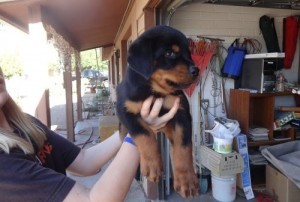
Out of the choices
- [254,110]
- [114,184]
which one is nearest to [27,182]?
[114,184]

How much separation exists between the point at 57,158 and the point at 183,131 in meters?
0.64

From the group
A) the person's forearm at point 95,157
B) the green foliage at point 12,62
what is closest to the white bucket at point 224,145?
the person's forearm at point 95,157

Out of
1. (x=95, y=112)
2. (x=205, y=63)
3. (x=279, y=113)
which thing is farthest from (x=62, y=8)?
(x=95, y=112)

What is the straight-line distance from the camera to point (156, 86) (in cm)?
132

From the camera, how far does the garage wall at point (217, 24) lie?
414cm

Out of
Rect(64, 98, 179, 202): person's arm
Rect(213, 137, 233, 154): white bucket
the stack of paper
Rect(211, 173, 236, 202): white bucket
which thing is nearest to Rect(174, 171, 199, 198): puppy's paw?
Rect(64, 98, 179, 202): person's arm

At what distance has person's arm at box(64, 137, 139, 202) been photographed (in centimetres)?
112

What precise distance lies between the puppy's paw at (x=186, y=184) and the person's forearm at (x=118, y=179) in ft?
0.61

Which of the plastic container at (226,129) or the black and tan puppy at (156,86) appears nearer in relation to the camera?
the black and tan puppy at (156,86)

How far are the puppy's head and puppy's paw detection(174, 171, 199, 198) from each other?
0.35 meters

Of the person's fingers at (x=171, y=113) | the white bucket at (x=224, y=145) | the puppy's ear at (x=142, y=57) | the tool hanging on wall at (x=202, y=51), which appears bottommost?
the white bucket at (x=224, y=145)

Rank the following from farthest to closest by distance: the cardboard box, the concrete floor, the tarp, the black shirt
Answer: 1. the concrete floor
2. the cardboard box
3. the tarp
4. the black shirt

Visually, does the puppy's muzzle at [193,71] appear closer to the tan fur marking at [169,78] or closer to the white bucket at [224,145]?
the tan fur marking at [169,78]

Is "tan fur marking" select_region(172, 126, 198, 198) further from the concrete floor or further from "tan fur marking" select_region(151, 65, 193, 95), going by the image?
the concrete floor
